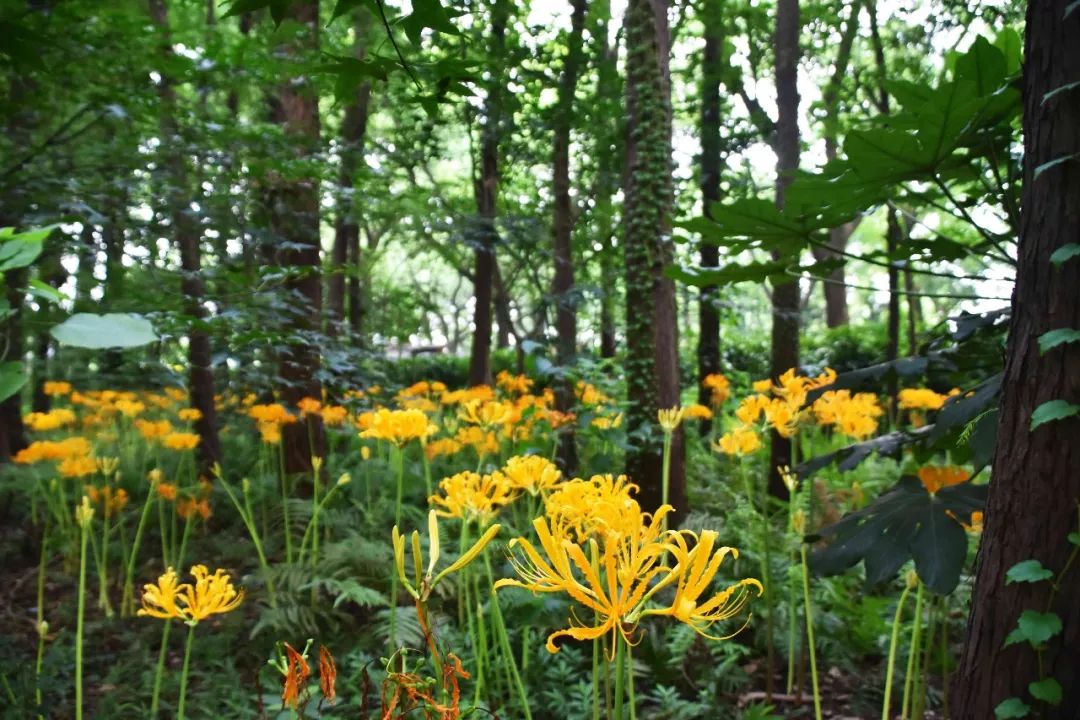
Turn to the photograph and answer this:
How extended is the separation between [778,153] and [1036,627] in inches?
161

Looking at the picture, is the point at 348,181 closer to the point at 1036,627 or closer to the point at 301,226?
the point at 301,226

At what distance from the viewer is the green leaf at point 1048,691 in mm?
1292

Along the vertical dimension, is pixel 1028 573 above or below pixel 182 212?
below

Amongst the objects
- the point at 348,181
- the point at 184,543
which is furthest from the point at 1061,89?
the point at 348,181

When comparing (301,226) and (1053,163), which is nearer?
(1053,163)

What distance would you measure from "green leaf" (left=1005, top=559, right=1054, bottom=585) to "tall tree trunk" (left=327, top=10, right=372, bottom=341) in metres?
1.49

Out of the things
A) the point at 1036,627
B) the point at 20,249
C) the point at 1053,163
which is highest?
the point at 1053,163

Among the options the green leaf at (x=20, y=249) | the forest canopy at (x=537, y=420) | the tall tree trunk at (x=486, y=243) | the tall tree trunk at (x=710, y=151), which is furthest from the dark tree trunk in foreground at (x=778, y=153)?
the green leaf at (x=20, y=249)

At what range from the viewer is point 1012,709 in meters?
1.33

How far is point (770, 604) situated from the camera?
2551mm

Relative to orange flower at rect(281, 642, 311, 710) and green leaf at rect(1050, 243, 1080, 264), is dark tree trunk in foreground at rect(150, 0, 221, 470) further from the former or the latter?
green leaf at rect(1050, 243, 1080, 264)

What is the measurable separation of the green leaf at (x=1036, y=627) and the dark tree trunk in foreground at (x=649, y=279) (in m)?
2.48

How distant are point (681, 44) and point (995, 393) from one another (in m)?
9.73

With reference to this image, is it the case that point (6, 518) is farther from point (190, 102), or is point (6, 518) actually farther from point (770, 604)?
point (770, 604)
